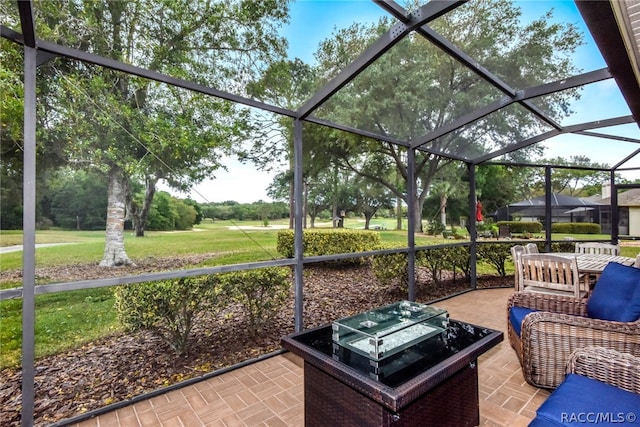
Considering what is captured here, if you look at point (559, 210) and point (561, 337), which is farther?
point (559, 210)

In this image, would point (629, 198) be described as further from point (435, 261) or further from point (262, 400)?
point (262, 400)

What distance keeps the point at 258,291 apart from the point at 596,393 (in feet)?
9.60

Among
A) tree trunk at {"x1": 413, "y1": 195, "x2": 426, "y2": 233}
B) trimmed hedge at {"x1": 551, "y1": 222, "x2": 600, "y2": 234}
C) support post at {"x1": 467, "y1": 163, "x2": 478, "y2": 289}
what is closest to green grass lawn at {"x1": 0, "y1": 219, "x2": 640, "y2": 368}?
tree trunk at {"x1": 413, "y1": 195, "x2": 426, "y2": 233}

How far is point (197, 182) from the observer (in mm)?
3438

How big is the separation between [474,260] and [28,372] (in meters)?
6.46

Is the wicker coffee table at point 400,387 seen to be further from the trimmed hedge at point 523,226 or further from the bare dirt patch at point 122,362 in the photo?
the trimmed hedge at point 523,226

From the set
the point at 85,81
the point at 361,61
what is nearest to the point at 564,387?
the point at 361,61

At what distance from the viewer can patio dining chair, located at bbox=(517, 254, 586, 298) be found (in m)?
3.59

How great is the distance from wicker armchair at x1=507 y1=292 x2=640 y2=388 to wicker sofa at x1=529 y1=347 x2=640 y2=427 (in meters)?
0.60

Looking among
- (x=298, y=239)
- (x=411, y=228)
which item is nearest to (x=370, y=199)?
(x=411, y=228)

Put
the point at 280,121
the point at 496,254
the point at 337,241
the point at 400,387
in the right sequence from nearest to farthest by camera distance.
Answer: the point at 400,387 < the point at 280,121 < the point at 337,241 < the point at 496,254

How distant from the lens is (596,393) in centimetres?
156

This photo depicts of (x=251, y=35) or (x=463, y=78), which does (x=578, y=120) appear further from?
(x=251, y=35)

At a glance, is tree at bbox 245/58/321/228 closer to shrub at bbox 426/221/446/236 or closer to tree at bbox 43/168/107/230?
tree at bbox 43/168/107/230
